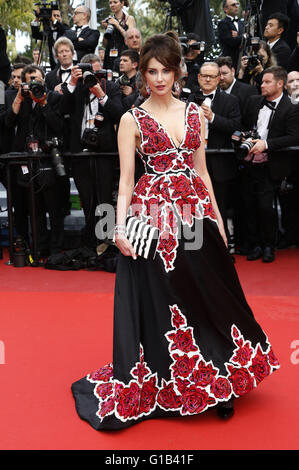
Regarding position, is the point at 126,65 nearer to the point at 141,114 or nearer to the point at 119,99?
the point at 119,99

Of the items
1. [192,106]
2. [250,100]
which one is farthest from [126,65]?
[192,106]

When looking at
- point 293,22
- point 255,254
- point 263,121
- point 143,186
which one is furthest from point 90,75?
point 293,22

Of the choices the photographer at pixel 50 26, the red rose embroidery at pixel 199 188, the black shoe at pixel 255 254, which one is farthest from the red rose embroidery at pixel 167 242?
the photographer at pixel 50 26

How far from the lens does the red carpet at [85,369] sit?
2469mm

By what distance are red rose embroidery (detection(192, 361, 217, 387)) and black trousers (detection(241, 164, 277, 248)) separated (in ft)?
10.8

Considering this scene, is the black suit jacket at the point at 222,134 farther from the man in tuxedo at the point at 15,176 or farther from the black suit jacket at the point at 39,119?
the man in tuxedo at the point at 15,176

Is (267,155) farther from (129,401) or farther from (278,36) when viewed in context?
(129,401)

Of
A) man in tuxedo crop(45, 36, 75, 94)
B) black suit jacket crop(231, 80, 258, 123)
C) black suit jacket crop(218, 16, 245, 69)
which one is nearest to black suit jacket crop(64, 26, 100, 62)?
man in tuxedo crop(45, 36, 75, 94)

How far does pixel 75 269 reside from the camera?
564cm

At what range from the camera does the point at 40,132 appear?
576 centimetres

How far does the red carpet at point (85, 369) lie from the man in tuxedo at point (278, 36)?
2600 mm

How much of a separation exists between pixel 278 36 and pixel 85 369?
16.1 ft

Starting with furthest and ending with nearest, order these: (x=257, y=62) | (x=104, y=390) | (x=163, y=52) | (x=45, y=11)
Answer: (x=45, y=11), (x=257, y=62), (x=104, y=390), (x=163, y=52)
